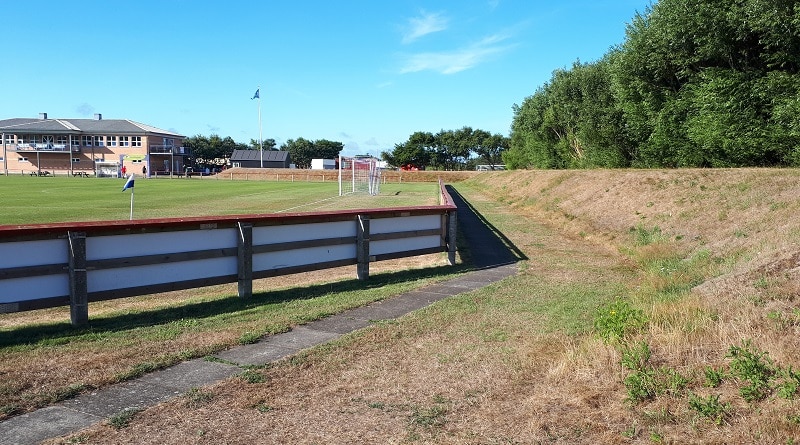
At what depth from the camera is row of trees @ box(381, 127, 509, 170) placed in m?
128

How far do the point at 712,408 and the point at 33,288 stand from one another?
6465 mm

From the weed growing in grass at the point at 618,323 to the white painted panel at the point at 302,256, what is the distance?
4603 mm

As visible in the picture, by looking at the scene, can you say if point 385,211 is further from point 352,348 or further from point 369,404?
point 369,404

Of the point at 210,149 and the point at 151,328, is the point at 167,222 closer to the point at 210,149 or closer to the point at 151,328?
the point at 151,328

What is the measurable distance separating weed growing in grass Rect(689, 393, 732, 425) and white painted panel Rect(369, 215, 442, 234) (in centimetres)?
690

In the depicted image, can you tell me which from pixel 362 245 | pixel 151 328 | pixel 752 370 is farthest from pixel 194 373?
pixel 362 245

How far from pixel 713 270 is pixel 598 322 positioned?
14.4 ft

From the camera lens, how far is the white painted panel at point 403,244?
10.7 m

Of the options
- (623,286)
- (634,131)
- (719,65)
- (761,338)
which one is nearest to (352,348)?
(761,338)

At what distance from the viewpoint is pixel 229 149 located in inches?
5753

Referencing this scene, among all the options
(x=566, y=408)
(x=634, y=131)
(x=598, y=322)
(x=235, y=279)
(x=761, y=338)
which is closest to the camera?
(x=566, y=408)

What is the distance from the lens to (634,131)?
30.8 metres

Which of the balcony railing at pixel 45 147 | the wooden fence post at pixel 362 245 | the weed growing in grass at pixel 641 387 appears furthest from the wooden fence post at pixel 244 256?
the balcony railing at pixel 45 147

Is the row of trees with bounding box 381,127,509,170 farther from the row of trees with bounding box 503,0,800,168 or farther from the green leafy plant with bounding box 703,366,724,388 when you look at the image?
the green leafy plant with bounding box 703,366,724,388
